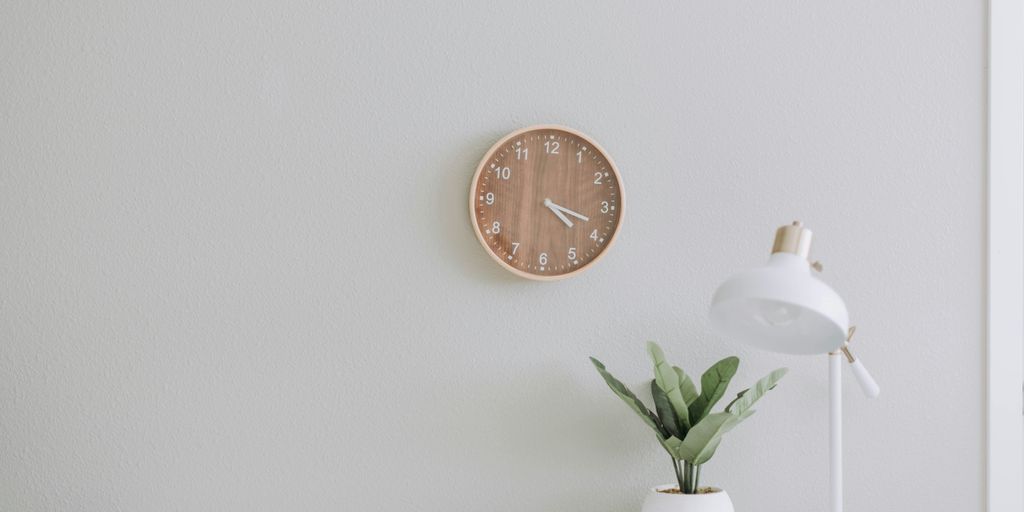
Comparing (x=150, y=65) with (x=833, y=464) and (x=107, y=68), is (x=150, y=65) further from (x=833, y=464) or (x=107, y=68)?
(x=833, y=464)

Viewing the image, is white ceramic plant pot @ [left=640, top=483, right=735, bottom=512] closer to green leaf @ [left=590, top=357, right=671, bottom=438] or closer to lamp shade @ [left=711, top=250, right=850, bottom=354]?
green leaf @ [left=590, top=357, right=671, bottom=438]

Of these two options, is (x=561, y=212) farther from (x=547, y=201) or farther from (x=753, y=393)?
(x=753, y=393)

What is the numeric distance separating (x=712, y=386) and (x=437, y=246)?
59cm

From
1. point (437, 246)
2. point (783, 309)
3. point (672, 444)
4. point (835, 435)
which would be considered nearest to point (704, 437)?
point (672, 444)

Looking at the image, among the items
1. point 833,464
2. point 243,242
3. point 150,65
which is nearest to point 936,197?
point 833,464

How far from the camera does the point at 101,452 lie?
74.2 inches

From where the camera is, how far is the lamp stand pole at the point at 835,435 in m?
1.95

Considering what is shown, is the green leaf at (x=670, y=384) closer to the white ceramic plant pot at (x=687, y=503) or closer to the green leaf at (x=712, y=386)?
the green leaf at (x=712, y=386)

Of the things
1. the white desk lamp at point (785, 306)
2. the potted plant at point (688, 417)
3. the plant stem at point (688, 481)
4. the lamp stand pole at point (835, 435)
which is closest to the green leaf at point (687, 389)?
the potted plant at point (688, 417)

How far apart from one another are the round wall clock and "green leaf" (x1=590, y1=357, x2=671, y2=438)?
8.5 inches

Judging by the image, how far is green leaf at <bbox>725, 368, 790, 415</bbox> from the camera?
1.88 m

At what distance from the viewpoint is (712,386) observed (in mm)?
1900

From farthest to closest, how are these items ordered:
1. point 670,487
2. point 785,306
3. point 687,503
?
point 670,487 < point 687,503 < point 785,306

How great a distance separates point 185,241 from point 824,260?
127cm
